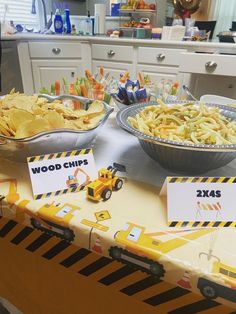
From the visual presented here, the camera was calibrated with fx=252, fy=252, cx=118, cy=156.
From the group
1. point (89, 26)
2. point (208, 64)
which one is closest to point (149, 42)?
point (208, 64)

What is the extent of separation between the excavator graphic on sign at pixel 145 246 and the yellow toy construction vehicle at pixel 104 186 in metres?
0.08

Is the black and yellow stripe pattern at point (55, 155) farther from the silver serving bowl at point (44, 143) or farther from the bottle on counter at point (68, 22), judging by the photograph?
the bottle on counter at point (68, 22)

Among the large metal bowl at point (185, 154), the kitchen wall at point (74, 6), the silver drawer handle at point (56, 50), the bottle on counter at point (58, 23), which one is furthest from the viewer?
the kitchen wall at point (74, 6)

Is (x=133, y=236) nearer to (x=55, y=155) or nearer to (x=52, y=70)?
(x=55, y=155)

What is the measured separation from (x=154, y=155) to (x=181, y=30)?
76.5 inches

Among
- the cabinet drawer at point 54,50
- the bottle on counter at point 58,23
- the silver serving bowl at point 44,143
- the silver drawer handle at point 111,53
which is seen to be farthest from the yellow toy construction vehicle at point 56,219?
the bottle on counter at point 58,23

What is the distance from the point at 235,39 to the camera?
1.92 metres

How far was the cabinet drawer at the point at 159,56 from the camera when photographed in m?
2.02

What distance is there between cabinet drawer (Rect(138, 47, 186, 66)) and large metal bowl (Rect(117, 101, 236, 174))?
174 centimetres

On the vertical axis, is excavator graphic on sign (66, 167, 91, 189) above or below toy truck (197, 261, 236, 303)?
above

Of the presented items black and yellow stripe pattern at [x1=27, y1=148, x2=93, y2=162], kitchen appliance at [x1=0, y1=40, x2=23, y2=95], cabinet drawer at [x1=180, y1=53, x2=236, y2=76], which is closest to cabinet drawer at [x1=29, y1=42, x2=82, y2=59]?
kitchen appliance at [x1=0, y1=40, x2=23, y2=95]

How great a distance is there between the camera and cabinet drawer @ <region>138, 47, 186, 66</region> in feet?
6.61

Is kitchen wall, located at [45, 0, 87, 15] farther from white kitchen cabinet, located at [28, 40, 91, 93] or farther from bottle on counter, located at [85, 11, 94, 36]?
white kitchen cabinet, located at [28, 40, 91, 93]

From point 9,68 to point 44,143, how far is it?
2.14 metres
